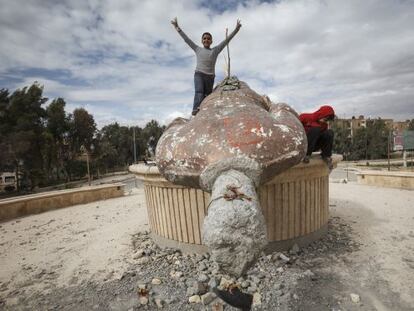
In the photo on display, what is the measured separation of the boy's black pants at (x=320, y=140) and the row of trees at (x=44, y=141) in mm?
11361

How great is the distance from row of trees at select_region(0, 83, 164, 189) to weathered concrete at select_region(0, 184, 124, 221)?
5.50 meters

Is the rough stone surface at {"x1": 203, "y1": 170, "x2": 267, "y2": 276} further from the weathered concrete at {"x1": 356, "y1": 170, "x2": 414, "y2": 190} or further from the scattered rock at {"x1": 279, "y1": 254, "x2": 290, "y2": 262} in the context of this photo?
the weathered concrete at {"x1": 356, "y1": 170, "x2": 414, "y2": 190}

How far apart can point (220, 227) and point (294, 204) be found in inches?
106

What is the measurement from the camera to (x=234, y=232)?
56.1 inches

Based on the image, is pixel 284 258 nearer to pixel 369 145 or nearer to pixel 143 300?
pixel 143 300

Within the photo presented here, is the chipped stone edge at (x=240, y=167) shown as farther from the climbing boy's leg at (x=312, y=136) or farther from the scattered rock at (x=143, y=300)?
the climbing boy's leg at (x=312, y=136)

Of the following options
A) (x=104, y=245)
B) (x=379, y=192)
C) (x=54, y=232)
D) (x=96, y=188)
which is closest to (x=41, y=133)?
(x=96, y=188)

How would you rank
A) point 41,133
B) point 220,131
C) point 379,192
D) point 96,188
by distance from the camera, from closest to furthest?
point 220,131, point 379,192, point 96,188, point 41,133

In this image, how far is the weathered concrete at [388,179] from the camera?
836 centimetres

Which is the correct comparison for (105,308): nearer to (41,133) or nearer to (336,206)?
(336,206)

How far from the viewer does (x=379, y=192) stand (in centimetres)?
801

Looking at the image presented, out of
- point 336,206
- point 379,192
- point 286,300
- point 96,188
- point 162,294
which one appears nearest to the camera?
point 286,300

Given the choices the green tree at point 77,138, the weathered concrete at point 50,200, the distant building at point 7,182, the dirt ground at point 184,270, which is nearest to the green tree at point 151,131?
the green tree at point 77,138

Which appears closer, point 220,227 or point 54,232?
point 220,227
